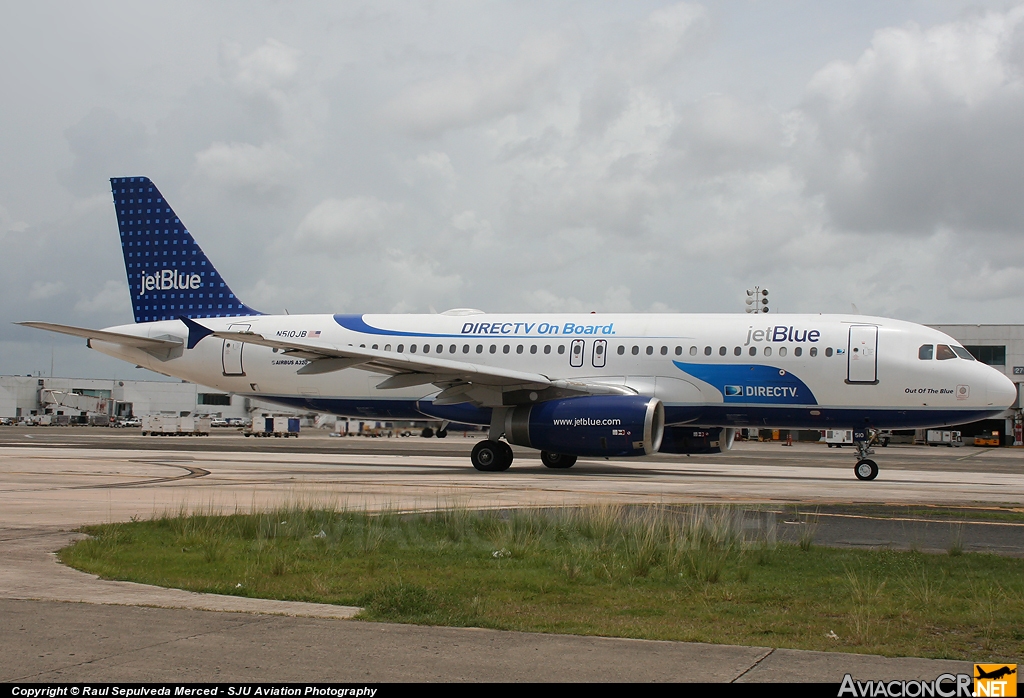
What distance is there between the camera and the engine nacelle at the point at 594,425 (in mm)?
21634

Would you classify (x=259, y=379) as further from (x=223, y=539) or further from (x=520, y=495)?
(x=223, y=539)

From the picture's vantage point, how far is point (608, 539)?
33.7 feet

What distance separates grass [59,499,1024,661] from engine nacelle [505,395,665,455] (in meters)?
9.72

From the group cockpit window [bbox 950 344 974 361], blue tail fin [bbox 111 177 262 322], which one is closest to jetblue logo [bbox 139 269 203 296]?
blue tail fin [bbox 111 177 262 322]

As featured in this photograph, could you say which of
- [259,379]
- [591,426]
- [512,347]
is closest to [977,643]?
[591,426]

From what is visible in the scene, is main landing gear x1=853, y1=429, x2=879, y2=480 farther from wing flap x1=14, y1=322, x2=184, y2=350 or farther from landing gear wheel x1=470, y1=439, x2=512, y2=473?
wing flap x1=14, y1=322, x2=184, y2=350

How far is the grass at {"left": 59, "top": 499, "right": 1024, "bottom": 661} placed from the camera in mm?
6406

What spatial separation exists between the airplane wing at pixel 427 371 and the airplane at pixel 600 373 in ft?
0.17

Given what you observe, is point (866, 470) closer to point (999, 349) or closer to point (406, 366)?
point (406, 366)

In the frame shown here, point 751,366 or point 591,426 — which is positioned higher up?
point 751,366

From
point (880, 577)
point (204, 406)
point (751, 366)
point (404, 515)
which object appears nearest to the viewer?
point (880, 577)

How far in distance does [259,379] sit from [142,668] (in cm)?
2316

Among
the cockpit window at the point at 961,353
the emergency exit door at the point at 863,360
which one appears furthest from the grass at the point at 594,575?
the cockpit window at the point at 961,353

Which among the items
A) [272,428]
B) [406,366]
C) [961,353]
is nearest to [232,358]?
[406,366]
